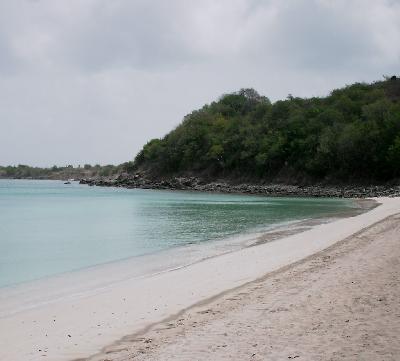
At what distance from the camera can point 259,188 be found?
90375mm

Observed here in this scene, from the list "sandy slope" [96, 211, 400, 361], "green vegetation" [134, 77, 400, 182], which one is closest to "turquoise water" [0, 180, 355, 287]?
"sandy slope" [96, 211, 400, 361]

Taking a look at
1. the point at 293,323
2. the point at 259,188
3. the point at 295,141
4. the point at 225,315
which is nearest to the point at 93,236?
the point at 225,315

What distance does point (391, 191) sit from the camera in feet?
219

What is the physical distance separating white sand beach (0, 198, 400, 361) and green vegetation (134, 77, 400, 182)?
65926mm

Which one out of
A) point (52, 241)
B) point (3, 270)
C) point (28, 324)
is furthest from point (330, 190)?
point (28, 324)

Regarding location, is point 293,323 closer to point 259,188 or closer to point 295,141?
point 259,188

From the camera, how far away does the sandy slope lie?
6.86m

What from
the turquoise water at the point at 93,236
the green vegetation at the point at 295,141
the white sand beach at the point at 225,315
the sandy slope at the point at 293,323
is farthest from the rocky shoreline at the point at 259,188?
the sandy slope at the point at 293,323

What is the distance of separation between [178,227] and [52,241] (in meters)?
8.41

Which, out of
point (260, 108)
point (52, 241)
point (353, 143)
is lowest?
point (52, 241)

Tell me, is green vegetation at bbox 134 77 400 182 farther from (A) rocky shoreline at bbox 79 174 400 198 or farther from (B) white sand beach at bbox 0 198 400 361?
(B) white sand beach at bbox 0 198 400 361

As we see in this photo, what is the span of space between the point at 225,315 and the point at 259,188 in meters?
82.0

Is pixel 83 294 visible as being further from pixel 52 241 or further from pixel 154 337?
pixel 52 241

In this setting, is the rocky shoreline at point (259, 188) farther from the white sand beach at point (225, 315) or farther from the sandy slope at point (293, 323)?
the sandy slope at point (293, 323)
